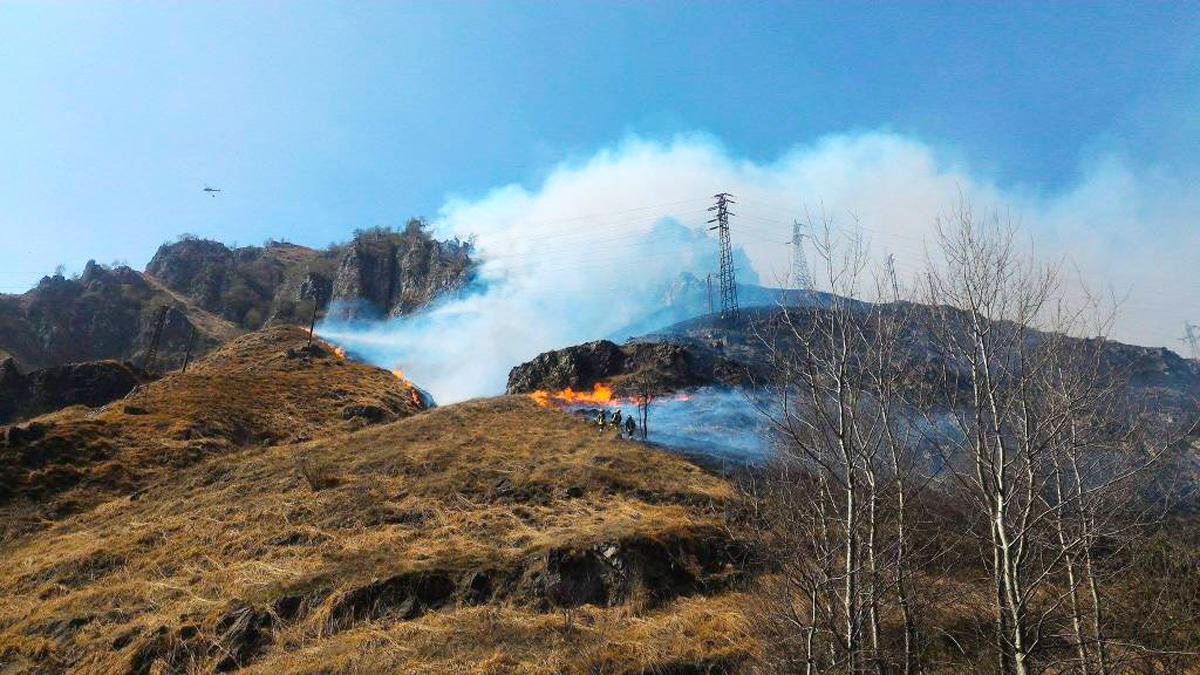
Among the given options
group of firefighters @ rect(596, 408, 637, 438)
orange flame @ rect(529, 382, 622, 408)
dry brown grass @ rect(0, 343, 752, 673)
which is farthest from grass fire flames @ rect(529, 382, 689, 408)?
dry brown grass @ rect(0, 343, 752, 673)

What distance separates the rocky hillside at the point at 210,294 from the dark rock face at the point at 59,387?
112ft

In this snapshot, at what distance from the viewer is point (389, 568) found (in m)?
19.6

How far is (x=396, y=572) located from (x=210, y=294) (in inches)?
4930

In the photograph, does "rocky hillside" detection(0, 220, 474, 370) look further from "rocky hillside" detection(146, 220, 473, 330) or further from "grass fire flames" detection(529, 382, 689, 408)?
"grass fire flames" detection(529, 382, 689, 408)

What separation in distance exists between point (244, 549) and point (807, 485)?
2067 cm

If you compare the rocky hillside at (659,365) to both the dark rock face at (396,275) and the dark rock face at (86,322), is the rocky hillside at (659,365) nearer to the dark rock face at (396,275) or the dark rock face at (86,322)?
the dark rock face at (396,275)

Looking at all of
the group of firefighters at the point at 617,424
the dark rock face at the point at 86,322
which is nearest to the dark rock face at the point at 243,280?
the dark rock face at the point at 86,322

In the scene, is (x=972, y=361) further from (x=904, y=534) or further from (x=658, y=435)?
(x=658, y=435)

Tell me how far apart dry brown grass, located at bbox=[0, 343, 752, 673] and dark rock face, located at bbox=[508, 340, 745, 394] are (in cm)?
1995

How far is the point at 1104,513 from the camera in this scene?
1316 centimetres

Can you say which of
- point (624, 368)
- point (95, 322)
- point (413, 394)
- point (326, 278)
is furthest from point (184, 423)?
point (326, 278)

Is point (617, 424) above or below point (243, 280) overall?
below

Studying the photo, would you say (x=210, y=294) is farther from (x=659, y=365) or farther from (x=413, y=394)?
(x=659, y=365)

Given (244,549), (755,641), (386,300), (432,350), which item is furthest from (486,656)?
(386,300)
